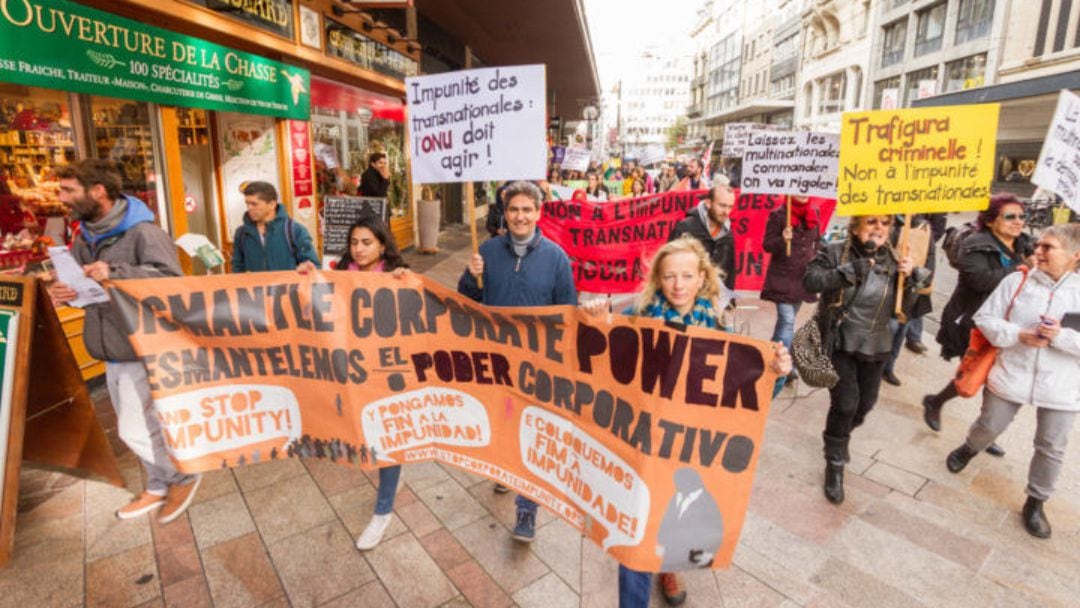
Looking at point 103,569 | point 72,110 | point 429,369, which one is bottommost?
point 103,569

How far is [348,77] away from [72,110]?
4.78 meters

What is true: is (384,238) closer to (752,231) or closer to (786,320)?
(786,320)

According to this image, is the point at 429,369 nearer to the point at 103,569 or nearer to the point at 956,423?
the point at 103,569

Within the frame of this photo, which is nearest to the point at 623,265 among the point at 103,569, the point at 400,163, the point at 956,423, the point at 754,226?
the point at 754,226

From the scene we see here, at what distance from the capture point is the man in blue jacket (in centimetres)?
332

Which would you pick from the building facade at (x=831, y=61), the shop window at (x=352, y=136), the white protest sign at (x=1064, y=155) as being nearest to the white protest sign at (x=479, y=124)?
the white protest sign at (x=1064, y=155)

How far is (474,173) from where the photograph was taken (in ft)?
11.6

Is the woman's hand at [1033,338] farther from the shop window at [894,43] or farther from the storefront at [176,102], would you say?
the shop window at [894,43]

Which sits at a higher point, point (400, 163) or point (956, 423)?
point (400, 163)

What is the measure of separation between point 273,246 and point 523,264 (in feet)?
6.62

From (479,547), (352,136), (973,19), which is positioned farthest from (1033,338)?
(973,19)

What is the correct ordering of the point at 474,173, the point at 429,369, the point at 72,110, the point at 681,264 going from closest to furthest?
the point at 681,264 → the point at 429,369 → the point at 474,173 → the point at 72,110

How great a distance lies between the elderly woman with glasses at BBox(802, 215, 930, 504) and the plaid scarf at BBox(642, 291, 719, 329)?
4.44 feet

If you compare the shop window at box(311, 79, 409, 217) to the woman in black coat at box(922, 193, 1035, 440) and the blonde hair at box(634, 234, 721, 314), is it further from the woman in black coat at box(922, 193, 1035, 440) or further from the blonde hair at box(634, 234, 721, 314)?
the woman in black coat at box(922, 193, 1035, 440)
